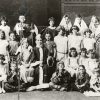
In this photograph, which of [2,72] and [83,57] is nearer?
[2,72]

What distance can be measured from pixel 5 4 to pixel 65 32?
3.52 feet

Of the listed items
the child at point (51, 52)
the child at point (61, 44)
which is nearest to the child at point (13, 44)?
the child at point (51, 52)

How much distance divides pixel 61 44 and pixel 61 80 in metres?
0.58

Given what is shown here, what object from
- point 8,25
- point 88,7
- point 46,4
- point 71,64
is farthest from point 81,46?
point 8,25

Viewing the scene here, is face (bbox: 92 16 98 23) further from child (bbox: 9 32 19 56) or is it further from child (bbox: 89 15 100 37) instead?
child (bbox: 9 32 19 56)

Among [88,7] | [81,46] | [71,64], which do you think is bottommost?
[71,64]

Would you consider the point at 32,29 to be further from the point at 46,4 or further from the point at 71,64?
the point at 71,64

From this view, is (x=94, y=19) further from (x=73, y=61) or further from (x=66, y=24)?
(x=73, y=61)

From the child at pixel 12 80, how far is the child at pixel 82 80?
954 mm

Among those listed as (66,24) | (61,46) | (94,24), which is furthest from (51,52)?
(94,24)

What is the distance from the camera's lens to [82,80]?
407cm

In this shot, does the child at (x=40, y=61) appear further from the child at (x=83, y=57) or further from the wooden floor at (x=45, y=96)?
the child at (x=83, y=57)

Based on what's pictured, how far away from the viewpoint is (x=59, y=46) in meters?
4.18

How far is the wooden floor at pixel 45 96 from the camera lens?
381cm
